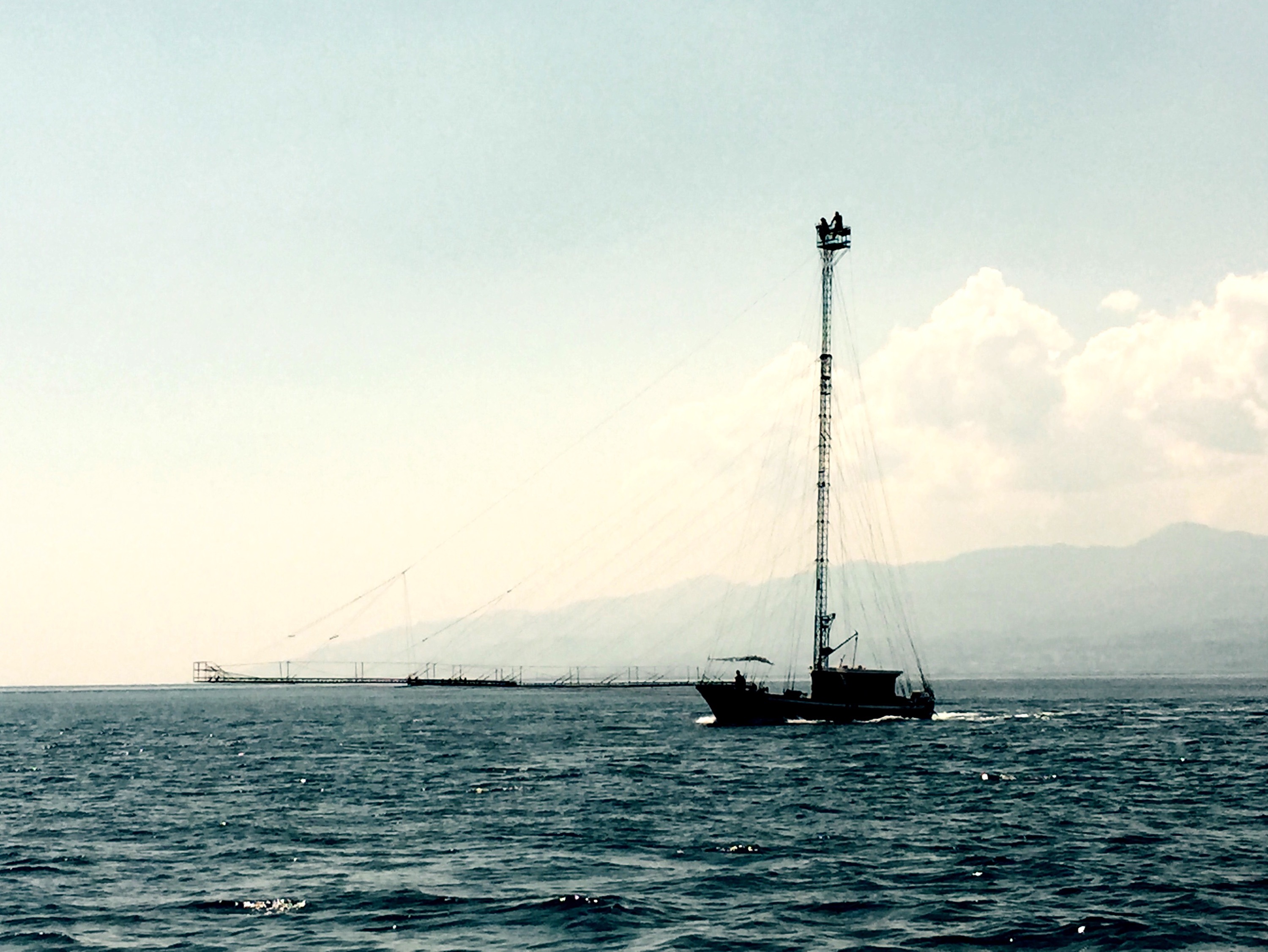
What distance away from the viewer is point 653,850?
38312mm

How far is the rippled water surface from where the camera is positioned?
90.9 ft

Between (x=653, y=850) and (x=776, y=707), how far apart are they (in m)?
62.4

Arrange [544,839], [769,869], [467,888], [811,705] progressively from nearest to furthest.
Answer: [467,888] → [769,869] → [544,839] → [811,705]

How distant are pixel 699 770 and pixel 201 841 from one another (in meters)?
30.6

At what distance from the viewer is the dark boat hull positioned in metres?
98.9

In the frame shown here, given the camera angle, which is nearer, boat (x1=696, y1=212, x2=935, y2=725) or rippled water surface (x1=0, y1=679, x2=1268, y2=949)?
rippled water surface (x1=0, y1=679, x2=1268, y2=949)

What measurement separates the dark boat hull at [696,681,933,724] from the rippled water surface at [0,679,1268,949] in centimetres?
1743

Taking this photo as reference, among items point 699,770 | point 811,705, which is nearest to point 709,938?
point 699,770

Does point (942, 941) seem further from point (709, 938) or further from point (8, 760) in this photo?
point (8, 760)

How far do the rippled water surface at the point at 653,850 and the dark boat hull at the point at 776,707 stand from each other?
1743 cm

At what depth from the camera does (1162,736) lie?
302 ft

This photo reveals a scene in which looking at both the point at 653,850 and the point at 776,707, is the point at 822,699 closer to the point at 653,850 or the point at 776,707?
the point at 776,707

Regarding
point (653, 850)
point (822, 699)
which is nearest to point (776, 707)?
point (822, 699)

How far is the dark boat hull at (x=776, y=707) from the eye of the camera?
325 ft
